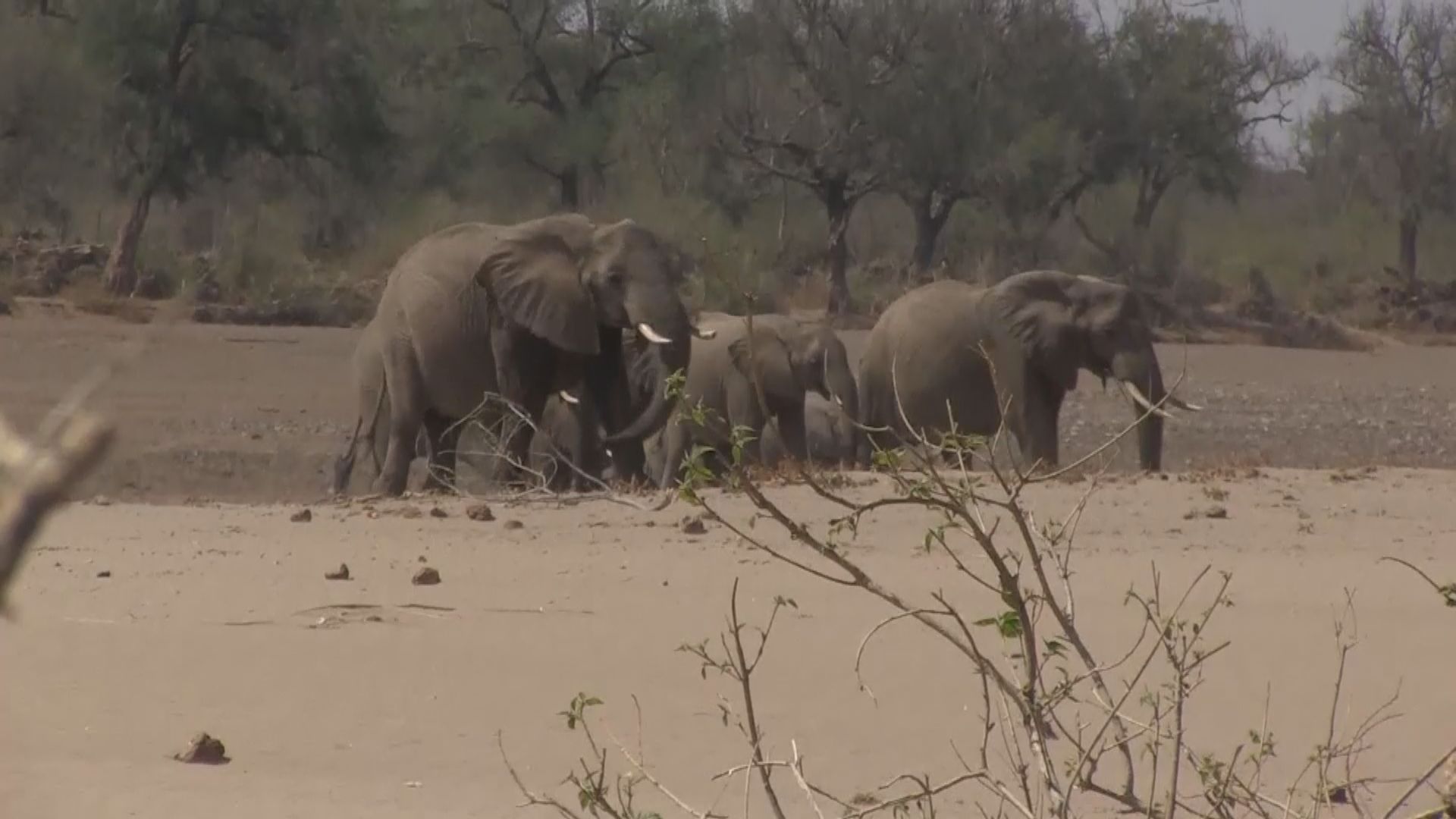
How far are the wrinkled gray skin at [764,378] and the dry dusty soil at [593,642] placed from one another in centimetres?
412

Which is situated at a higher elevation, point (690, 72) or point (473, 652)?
point (690, 72)

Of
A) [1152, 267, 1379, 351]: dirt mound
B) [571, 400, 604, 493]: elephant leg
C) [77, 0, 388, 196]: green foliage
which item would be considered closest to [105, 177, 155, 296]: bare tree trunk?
[77, 0, 388, 196]: green foliage

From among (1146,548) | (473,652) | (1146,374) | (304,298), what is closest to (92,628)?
(473,652)

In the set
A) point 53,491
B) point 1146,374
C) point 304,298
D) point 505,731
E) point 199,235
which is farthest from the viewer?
point 199,235

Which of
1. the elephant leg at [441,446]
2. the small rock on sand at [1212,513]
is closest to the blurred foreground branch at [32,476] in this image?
the small rock on sand at [1212,513]

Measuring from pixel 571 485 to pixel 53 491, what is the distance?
11149 millimetres

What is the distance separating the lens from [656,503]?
9.38 metres

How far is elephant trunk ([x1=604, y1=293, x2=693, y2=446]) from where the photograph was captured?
11680mm

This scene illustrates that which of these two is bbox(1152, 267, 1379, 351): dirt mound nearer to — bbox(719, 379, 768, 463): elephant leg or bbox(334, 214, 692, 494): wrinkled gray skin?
bbox(719, 379, 768, 463): elephant leg

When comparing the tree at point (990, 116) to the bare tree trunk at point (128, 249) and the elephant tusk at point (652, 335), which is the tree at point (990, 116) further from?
the elephant tusk at point (652, 335)

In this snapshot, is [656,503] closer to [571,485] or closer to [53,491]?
[571,485]

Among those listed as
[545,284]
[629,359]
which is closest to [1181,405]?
[545,284]

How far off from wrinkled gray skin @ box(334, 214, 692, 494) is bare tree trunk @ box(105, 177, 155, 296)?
12704 millimetres

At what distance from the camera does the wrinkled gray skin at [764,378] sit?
14.7 m
